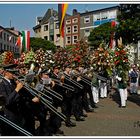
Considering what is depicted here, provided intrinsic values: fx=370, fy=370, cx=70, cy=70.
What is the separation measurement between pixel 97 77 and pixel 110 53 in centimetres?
180

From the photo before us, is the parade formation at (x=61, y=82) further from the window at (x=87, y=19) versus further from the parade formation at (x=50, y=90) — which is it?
the window at (x=87, y=19)

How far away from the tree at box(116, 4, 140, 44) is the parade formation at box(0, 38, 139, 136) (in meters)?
2.89

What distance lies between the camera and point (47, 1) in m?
9.19

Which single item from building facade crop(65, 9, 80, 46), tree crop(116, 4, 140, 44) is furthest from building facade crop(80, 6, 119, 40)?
tree crop(116, 4, 140, 44)

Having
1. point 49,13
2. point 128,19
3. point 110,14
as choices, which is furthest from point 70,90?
point 49,13

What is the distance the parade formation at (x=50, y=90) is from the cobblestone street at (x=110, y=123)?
324 millimetres

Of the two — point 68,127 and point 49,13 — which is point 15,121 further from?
point 49,13

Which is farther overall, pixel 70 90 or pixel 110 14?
pixel 110 14

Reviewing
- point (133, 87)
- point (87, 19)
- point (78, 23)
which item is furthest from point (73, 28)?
point (133, 87)

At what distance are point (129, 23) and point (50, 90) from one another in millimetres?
13383

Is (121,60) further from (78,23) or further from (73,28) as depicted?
(73,28)

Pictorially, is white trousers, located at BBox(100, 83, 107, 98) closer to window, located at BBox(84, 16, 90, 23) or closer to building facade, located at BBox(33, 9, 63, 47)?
window, located at BBox(84, 16, 90, 23)

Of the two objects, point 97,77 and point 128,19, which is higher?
point 128,19

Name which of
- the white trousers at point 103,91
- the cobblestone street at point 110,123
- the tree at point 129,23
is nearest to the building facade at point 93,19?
the tree at point 129,23
